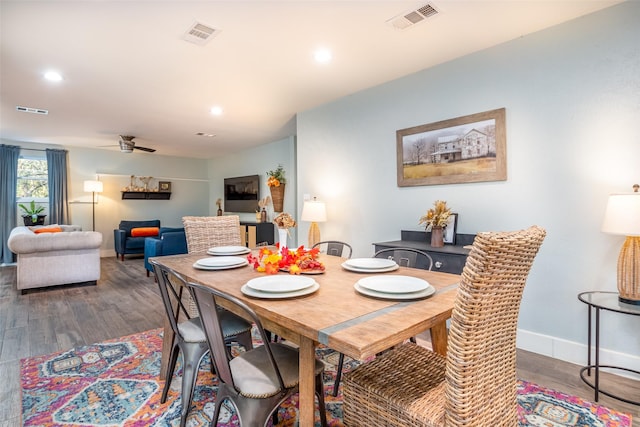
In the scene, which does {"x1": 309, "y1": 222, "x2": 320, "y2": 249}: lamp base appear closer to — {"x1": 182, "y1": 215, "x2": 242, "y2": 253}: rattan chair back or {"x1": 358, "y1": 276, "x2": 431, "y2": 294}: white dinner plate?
{"x1": 182, "y1": 215, "x2": 242, "y2": 253}: rattan chair back

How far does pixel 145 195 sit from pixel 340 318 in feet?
27.4

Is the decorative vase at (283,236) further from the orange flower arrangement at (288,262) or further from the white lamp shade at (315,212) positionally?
the white lamp shade at (315,212)

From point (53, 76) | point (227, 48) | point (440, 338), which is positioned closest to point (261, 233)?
point (53, 76)

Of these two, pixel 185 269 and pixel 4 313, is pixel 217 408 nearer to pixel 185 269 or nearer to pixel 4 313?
pixel 185 269

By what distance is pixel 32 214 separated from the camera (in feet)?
21.4

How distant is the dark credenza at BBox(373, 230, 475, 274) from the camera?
2535 mm

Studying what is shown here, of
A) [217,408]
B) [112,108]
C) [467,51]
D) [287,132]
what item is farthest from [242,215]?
[217,408]

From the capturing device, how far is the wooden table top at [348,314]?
2.93ft

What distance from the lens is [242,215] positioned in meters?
7.93

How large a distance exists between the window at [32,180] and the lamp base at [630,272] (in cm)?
904

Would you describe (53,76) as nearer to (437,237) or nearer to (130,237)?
(437,237)

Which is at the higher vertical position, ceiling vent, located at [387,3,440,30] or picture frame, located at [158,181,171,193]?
ceiling vent, located at [387,3,440,30]

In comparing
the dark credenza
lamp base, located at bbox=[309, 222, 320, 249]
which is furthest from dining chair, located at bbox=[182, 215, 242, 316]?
lamp base, located at bbox=[309, 222, 320, 249]

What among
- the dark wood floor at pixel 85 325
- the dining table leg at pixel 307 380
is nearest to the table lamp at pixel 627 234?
the dark wood floor at pixel 85 325
